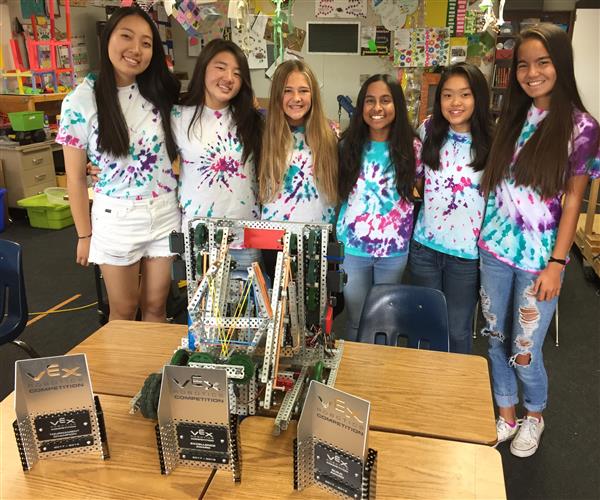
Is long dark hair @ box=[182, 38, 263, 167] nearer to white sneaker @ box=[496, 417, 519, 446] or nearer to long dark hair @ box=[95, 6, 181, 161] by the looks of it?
long dark hair @ box=[95, 6, 181, 161]

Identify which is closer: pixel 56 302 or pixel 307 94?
pixel 307 94

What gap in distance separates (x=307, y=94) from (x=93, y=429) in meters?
1.40

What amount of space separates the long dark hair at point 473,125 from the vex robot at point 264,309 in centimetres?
83

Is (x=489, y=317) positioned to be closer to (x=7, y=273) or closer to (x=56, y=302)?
(x=7, y=273)

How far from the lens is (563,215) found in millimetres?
1790

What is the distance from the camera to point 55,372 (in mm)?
1153

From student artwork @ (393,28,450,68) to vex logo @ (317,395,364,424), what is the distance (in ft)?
15.6

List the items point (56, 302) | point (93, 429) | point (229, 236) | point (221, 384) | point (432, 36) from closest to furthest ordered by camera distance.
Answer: point (221, 384) → point (93, 429) → point (229, 236) → point (56, 302) → point (432, 36)

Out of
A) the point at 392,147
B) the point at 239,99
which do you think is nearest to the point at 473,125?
the point at 392,147

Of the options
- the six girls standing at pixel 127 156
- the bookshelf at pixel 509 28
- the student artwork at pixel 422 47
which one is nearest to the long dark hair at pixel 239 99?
the six girls standing at pixel 127 156

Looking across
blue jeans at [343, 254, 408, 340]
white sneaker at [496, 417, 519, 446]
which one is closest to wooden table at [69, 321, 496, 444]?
blue jeans at [343, 254, 408, 340]

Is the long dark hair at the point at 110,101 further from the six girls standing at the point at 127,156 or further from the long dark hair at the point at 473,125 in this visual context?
the long dark hair at the point at 473,125

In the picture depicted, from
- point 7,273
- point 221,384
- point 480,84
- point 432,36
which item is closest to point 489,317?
point 480,84

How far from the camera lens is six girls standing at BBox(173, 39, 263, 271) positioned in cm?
208
